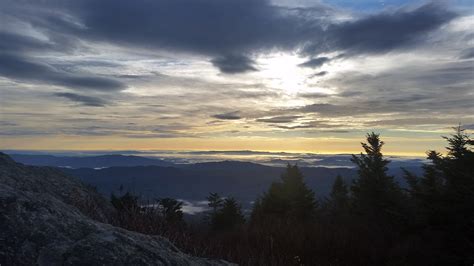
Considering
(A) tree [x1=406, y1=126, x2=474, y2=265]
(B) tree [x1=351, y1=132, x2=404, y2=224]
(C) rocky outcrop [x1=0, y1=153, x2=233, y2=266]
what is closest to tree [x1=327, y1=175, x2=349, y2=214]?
(B) tree [x1=351, y1=132, x2=404, y2=224]

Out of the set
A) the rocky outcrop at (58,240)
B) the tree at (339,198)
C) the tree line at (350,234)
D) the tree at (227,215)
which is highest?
the rocky outcrop at (58,240)

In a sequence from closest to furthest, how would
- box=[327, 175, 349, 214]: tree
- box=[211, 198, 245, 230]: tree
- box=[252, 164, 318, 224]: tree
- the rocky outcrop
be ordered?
the rocky outcrop, box=[211, 198, 245, 230]: tree, box=[327, 175, 349, 214]: tree, box=[252, 164, 318, 224]: tree

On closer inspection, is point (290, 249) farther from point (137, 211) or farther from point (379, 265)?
point (137, 211)

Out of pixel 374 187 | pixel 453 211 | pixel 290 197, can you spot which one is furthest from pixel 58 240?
pixel 290 197

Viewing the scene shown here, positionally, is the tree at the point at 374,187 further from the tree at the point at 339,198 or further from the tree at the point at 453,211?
the tree at the point at 453,211

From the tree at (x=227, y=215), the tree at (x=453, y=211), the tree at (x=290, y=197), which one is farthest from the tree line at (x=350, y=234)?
the tree at (x=227, y=215)

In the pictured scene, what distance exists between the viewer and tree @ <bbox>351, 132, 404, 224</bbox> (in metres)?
31.1

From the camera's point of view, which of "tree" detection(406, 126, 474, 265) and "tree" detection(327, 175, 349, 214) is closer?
"tree" detection(406, 126, 474, 265)

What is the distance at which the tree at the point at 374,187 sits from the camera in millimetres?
31109

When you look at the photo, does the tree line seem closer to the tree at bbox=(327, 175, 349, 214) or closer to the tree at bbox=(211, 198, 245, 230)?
the tree at bbox=(327, 175, 349, 214)

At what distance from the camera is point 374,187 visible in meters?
33.5

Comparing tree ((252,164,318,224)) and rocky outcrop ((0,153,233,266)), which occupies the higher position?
rocky outcrop ((0,153,233,266))

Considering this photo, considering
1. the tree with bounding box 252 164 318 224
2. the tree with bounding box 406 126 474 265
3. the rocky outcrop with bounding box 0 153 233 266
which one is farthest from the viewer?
the tree with bounding box 252 164 318 224

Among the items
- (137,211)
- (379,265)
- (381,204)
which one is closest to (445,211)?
(379,265)
